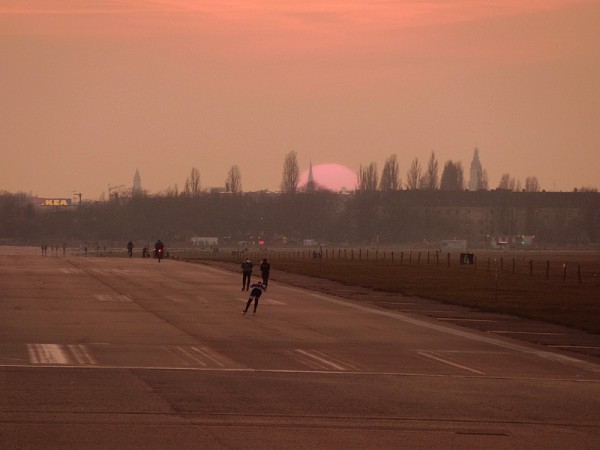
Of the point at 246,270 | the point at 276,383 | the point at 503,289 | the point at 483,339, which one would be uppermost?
the point at 246,270

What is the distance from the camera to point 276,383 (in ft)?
74.7

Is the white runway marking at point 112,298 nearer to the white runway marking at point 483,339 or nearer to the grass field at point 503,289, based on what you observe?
the white runway marking at point 483,339

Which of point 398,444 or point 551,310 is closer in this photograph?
point 398,444

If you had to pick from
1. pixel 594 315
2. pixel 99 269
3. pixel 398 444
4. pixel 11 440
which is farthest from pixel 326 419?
pixel 99 269

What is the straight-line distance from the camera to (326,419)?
18.5 metres

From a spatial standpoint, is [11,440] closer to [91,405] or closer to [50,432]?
[50,432]

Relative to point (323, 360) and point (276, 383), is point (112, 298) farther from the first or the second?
point (276, 383)

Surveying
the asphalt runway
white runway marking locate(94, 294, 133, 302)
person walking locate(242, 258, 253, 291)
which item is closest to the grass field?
the asphalt runway

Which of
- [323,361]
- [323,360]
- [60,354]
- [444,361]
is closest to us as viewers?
[60,354]

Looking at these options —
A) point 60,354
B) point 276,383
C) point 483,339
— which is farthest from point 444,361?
point 60,354

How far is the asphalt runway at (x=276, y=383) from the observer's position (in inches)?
669

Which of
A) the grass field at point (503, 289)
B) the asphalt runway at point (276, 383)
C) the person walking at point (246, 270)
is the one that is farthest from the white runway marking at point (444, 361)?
the person walking at point (246, 270)

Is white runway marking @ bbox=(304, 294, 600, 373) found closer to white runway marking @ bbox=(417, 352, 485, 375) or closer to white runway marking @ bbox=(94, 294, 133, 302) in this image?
white runway marking @ bbox=(417, 352, 485, 375)

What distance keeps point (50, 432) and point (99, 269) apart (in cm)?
6440
